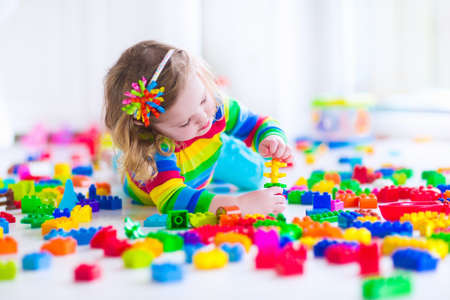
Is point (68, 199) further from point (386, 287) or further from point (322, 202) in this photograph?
point (386, 287)

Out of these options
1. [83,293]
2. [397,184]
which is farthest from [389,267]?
[397,184]

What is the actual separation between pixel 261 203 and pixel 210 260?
13.5 inches

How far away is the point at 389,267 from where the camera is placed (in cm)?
86

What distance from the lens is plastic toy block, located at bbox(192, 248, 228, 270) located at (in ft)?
2.89

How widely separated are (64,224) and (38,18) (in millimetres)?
2005

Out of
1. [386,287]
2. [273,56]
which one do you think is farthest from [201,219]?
[273,56]

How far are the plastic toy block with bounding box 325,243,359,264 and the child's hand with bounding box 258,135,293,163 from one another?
0.48m

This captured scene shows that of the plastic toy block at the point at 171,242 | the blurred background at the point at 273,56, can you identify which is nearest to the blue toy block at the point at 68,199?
the plastic toy block at the point at 171,242

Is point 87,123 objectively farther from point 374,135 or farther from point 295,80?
point 374,135

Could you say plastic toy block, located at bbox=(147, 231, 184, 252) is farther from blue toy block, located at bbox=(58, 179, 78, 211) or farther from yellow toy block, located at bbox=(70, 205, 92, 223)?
blue toy block, located at bbox=(58, 179, 78, 211)

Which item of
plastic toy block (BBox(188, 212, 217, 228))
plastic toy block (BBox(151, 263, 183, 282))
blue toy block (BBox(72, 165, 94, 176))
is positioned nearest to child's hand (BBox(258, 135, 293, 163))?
plastic toy block (BBox(188, 212, 217, 228))

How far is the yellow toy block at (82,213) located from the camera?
1.25 metres

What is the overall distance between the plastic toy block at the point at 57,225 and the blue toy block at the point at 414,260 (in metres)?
A: 0.61

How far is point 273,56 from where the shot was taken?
2801 millimetres
